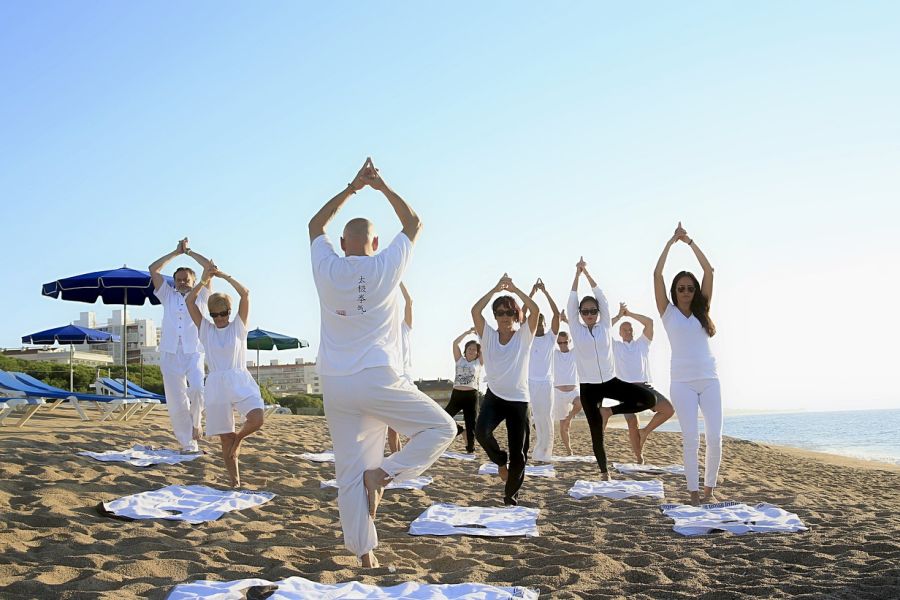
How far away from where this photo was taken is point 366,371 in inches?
163

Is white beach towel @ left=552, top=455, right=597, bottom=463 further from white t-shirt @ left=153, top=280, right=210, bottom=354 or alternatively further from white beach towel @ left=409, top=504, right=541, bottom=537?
white t-shirt @ left=153, top=280, right=210, bottom=354

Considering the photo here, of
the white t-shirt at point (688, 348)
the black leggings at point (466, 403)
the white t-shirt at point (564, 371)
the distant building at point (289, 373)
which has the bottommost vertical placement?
the distant building at point (289, 373)

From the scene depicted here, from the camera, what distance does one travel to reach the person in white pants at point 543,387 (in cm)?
925

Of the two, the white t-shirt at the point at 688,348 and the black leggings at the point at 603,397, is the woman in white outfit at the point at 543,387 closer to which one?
the black leggings at the point at 603,397

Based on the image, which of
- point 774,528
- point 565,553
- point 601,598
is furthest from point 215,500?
point 774,528

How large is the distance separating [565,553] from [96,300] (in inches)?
447

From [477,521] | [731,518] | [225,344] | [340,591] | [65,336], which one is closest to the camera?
[340,591]

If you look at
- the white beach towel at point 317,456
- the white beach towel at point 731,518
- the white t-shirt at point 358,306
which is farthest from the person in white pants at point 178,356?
the white beach towel at point 731,518

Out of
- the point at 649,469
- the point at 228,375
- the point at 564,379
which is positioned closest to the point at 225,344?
the point at 228,375

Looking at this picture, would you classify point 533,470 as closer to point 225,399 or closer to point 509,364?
point 509,364

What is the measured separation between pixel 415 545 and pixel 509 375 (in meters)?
1.90

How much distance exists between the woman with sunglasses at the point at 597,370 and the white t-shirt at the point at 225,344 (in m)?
3.55

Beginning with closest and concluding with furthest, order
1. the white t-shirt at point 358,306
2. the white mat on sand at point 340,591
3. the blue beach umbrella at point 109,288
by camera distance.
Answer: the white mat on sand at point 340,591, the white t-shirt at point 358,306, the blue beach umbrella at point 109,288

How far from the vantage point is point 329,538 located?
5348 mm
